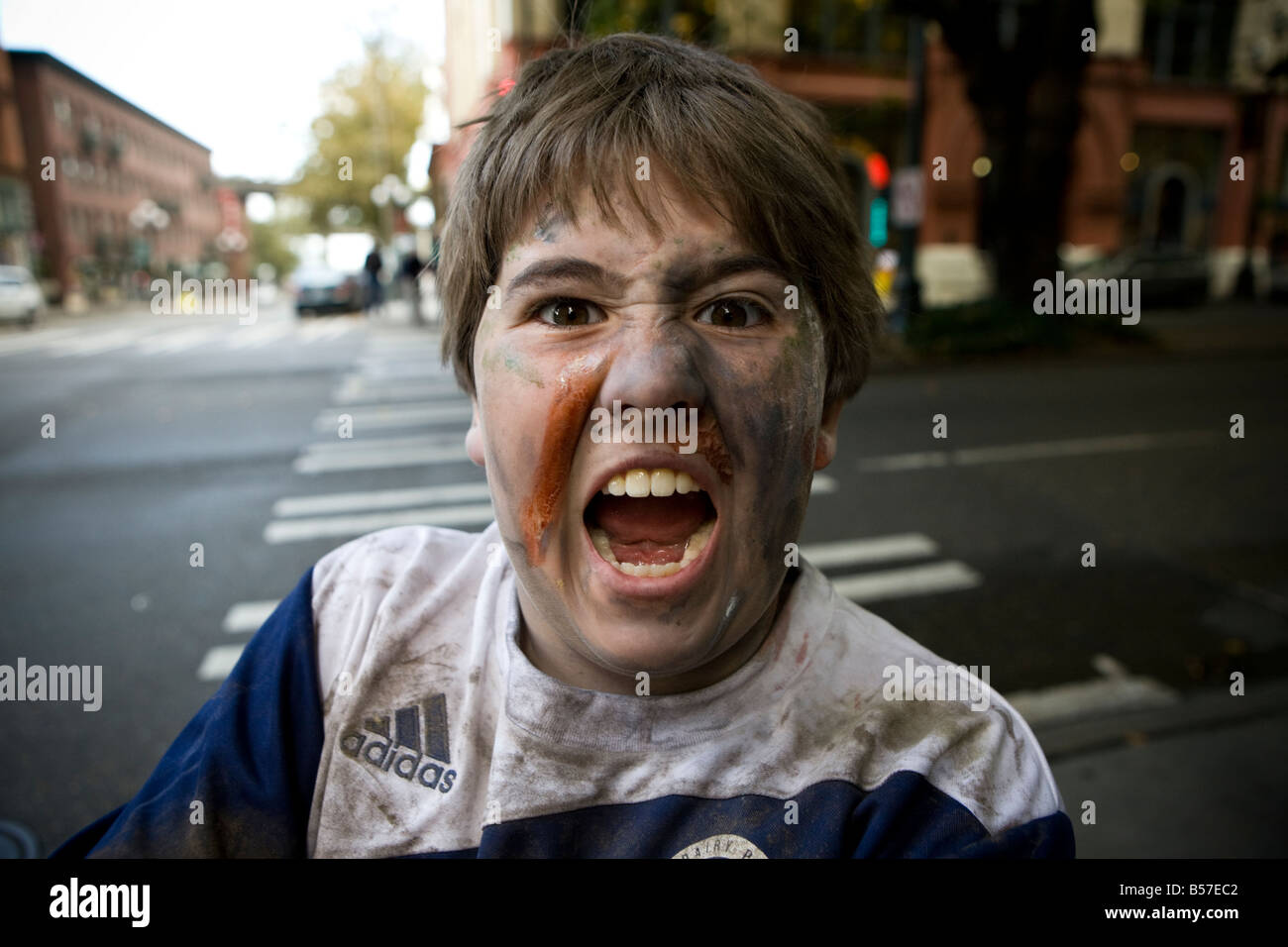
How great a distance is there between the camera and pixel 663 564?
1286 mm

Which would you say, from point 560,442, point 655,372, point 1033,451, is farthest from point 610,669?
point 1033,451

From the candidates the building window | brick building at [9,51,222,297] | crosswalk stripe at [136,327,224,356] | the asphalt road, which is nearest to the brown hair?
brick building at [9,51,222,297]

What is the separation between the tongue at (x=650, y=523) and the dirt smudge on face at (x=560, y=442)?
98mm

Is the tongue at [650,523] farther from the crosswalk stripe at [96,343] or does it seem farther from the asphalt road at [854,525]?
the crosswalk stripe at [96,343]

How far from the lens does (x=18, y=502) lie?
23.0ft

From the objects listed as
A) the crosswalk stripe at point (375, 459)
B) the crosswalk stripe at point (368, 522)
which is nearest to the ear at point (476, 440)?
the crosswalk stripe at point (368, 522)

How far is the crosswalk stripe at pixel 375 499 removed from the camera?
6699 mm

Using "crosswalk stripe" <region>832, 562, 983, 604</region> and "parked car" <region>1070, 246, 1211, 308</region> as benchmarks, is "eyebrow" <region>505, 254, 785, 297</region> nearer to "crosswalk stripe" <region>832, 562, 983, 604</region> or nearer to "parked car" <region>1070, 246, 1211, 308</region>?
"crosswalk stripe" <region>832, 562, 983, 604</region>

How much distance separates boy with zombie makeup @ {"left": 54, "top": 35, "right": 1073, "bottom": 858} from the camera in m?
1.26

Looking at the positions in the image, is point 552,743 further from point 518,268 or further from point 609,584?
point 518,268

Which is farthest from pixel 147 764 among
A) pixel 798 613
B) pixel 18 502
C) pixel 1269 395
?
pixel 1269 395

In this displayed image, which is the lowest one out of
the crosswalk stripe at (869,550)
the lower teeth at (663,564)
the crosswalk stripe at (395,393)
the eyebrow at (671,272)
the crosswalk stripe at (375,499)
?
the crosswalk stripe at (869,550)

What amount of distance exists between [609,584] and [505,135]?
0.74 metres

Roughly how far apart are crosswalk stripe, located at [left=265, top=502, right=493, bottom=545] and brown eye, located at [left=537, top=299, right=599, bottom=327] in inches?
186
